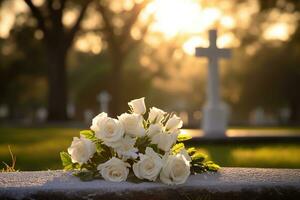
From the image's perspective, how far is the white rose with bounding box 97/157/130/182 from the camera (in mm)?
4602

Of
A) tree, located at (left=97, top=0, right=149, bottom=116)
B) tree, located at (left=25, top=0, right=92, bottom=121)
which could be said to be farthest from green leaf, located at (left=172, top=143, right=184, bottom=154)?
tree, located at (left=97, top=0, right=149, bottom=116)

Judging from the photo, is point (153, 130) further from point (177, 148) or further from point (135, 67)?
point (135, 67)

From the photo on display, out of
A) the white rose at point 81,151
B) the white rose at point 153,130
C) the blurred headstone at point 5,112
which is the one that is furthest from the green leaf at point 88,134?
the blurred headstone at point 5,112

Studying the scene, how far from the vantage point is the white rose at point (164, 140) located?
4.98 meters

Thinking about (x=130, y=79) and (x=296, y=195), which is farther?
(x=130, y=79)

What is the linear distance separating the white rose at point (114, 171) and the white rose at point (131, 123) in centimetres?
36

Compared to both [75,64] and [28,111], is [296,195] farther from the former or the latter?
[28,111]

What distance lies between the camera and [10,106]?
72.2m

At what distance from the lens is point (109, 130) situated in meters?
4.89

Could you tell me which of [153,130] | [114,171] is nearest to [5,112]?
[153,130]

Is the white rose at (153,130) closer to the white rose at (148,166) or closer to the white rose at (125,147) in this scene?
the white rose at (125,147)

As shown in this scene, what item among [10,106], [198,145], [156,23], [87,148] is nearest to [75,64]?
[10,106]

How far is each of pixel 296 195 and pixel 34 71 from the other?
4922cm

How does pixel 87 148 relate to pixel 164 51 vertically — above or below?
below
